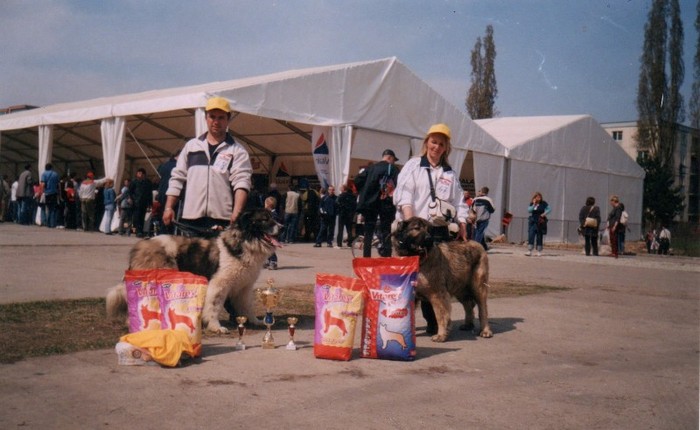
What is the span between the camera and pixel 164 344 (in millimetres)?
4730

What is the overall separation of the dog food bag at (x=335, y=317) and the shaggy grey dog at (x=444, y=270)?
87cm

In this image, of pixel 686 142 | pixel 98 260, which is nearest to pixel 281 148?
pixel 98 260

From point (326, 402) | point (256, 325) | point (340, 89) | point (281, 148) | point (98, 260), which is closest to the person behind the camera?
point (326, 402)

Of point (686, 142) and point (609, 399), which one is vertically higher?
point (686, 142)

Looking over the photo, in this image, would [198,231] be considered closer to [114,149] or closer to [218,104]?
[218,104]

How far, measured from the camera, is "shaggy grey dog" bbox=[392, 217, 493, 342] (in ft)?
19.4

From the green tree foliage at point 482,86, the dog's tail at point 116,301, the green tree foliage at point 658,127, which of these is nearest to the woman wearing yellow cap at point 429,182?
the dog's tail at point 116,301

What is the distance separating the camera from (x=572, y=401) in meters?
4.42

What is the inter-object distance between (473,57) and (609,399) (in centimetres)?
4736

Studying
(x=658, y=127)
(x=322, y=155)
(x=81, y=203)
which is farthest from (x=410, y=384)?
(x=658, y=127)

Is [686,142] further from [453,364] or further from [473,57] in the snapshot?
[453,364]

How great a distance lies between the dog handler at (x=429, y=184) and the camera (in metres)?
6.52

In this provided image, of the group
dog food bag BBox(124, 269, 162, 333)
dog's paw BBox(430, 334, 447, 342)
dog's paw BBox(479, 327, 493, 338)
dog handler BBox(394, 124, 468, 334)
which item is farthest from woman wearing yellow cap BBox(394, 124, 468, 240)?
dog food bag BBox(124, 269, 162, 333)

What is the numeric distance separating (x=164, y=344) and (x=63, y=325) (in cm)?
181
